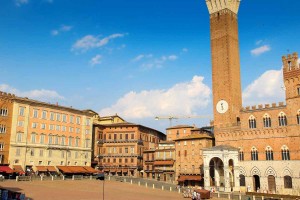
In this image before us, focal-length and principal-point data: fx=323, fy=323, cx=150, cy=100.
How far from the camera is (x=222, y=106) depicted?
61312 millimetres

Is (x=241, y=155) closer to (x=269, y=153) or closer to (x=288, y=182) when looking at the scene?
(x=269, y=153)

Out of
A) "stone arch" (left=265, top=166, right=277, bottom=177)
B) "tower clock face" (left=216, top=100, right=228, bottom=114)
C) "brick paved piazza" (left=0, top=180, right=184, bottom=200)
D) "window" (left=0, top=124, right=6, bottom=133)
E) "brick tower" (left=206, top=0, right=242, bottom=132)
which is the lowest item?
"brick paved piazza" (left=0, top=180, right=184, bottom=200)

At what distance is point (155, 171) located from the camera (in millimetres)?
75312

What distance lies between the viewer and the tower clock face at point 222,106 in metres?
60.8

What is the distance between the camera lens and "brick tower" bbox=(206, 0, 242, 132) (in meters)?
60.6

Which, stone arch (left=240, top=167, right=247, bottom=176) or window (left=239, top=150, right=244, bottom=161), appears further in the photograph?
window (left=239, top=150, right=244, bottom=161)

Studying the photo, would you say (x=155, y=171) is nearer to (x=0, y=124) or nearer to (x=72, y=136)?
(x=72, y=136)

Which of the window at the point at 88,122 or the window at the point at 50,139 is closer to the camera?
the window at the point at 50,139

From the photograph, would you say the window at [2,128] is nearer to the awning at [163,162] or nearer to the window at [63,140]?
the window at [63,140]

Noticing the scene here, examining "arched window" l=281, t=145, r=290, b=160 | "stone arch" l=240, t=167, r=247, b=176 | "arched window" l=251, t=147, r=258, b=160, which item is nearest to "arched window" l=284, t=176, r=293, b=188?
"arched window" l=281, t=145, r=290, b=160

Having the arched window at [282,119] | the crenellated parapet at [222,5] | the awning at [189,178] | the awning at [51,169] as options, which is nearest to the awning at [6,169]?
the awning at [51,169]

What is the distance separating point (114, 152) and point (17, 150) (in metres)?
27.0

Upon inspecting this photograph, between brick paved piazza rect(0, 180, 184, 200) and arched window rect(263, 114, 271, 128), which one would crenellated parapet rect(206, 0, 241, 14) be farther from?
brick paved piazza rect(0, 180, 184, 200)

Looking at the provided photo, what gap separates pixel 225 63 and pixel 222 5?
1181cm
